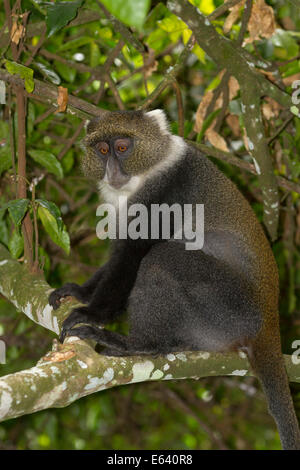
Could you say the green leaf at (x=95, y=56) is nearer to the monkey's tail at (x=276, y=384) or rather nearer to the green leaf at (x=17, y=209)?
the green leaf at (x=17, y=209)

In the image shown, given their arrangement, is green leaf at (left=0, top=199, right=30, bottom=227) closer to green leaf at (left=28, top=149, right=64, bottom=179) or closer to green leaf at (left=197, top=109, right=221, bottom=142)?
green leaf at (left=28, top=149, right=64, bottom=179)

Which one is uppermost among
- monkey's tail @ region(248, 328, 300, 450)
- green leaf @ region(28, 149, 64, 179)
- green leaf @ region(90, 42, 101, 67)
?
green leaf @ region(90, 42, 101, 67)

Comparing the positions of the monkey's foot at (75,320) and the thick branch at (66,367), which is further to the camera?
A: the monkey's foot at (75,320)

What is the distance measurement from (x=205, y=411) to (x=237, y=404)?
89 cm

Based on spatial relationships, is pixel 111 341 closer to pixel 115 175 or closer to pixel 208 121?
pixel 115 175

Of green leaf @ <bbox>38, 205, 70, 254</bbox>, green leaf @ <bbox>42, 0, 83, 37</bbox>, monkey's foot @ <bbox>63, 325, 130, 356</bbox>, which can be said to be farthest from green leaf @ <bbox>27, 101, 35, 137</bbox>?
monkey's foot @ <bbox>63, 325, 130, 356</bbox>

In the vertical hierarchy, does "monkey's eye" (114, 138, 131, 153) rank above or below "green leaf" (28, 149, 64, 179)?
above

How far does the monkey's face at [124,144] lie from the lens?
13.3 ft

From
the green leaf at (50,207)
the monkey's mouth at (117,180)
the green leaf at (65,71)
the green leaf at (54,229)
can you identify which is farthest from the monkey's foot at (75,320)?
the green leaf at (65,71)

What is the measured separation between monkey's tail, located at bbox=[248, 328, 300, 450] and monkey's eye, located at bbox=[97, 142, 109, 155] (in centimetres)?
171

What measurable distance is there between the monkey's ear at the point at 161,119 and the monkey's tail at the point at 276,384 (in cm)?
171

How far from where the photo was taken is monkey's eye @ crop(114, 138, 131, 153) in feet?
13.4

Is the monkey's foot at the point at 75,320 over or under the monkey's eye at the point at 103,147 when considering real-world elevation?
under

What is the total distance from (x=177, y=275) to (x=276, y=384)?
91cm
